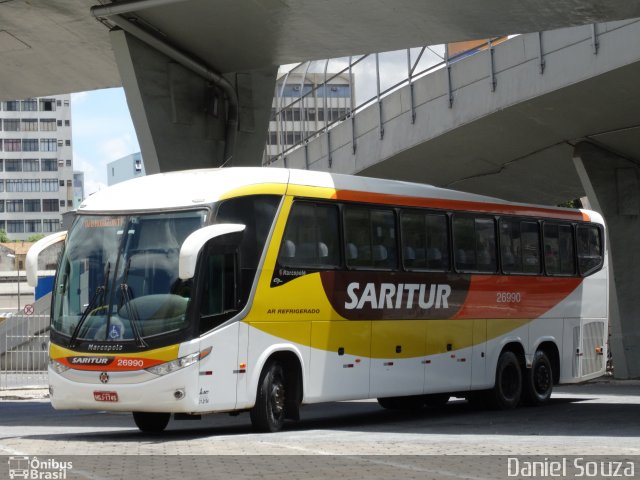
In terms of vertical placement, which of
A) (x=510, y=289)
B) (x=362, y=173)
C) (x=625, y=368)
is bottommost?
(x=625, y=368)

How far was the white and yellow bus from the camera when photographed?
48.9ft

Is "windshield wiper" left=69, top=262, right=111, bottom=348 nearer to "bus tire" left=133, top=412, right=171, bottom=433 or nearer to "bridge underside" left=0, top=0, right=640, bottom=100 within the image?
"bus tire" left=133, top=412, right=171, bottom=433

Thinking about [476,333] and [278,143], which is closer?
[476,333]

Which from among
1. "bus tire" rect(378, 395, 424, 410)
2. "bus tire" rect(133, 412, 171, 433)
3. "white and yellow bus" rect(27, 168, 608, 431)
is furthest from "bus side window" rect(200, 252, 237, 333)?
"bus tire" rect(378, 395, 424, 410)

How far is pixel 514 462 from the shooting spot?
11844 mm

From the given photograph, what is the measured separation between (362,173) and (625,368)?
8.22 m

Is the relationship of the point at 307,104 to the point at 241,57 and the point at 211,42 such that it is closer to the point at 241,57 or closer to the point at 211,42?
the point at 241,57

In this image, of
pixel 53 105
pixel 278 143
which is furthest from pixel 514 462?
pixel 53 105

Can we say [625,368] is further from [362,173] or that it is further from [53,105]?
[53,105]

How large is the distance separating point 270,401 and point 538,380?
7891 millimetres

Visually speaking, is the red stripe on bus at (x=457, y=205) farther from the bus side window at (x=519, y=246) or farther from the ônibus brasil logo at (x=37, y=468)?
the ônibus brasil logo at (x=37, y=468)

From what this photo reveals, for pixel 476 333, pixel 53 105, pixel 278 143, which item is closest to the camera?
pixel 476 333

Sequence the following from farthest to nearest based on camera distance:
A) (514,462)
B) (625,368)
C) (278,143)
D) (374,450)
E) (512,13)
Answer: (278,143), (625,368), (512,13), (374,450), (514,462)

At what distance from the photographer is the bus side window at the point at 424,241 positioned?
61.6 feet
